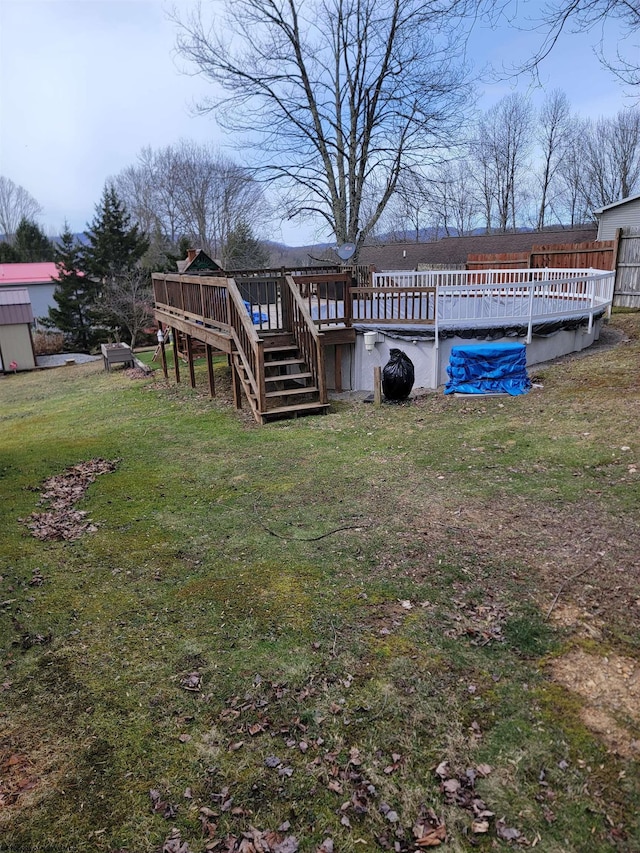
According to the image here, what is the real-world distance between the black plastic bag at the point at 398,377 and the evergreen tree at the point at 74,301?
67.6 feet

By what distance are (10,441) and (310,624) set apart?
8485 mm

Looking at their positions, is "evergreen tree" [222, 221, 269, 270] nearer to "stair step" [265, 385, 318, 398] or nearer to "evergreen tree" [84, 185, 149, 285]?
"evergreen tree" [84, 185, 149, 285]

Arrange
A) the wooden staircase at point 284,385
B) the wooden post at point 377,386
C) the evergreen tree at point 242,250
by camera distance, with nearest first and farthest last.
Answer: the wooden staircase at point 284,385 → the wooden post at point 377,386 → the evergreen tree at point 242,250

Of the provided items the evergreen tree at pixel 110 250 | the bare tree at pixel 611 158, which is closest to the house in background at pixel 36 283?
the evergreen tree at pixel 110 250

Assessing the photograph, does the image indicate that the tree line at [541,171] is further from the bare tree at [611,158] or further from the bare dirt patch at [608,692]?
the bare dirt patch at [608,692]

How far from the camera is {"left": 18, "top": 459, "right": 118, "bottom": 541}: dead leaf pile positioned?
17.5 feet

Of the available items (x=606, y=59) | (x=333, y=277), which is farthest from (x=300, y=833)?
(x=333, y=277)

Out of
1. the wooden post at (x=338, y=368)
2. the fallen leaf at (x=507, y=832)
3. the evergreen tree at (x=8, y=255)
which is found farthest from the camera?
the evergreen tree at (x=8, y=255)

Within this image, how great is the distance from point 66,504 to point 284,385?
15.3ft

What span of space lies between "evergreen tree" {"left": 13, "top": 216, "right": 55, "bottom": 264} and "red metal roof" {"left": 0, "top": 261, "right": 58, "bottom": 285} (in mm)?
5244

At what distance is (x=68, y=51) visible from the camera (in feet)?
29.6

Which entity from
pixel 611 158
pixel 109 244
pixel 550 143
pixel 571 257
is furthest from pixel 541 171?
pixel 109 244

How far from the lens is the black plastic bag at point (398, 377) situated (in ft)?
29.9

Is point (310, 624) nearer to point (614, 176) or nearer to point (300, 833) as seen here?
point (300, 833)
